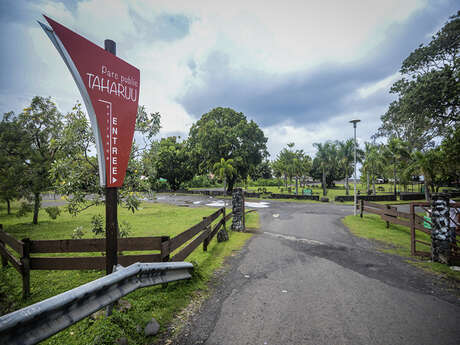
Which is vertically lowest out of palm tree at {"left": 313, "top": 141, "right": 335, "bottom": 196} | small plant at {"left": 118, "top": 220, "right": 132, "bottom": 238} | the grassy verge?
the grassy verge

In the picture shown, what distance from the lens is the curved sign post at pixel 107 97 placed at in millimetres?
2461

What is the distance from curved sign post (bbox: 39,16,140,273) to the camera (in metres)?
2.46

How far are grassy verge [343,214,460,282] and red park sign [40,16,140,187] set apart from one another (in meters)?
7.59

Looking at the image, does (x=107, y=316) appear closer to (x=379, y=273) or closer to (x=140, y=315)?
(x=140, y=315)

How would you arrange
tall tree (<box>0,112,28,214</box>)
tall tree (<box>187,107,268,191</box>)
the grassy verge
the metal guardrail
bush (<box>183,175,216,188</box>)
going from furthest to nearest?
bush (<box>183,175,216,188</box>) → tall tree (<box>187,107,268,191</box>) → tall tree (<box>0,112,28,214</box>) → the grassy verge → the metal guardrail

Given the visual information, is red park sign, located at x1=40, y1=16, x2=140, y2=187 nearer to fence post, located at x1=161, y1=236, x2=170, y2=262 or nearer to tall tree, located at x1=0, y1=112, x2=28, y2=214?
fence post, located at x1=161, y1=236, x2=170, y2=262

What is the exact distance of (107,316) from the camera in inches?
113

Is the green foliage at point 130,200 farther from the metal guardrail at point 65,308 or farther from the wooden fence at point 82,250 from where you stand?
the metal guardrail at point 65,308

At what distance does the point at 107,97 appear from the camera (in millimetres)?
2805

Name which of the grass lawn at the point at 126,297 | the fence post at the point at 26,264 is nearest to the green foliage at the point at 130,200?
the grass lawn at the point at 126,297

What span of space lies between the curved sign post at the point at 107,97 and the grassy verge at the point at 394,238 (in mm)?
7484

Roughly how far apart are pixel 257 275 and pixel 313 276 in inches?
52.7

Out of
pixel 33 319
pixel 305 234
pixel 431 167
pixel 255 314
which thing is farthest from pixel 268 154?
pixel 33 319

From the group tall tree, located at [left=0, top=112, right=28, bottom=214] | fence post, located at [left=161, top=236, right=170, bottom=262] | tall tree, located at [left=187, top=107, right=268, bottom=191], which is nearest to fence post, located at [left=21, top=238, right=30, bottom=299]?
fence post, located at [left=161, top=236, right=170, bottom=262]
